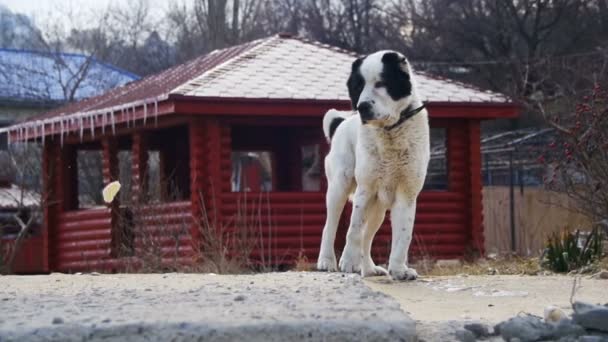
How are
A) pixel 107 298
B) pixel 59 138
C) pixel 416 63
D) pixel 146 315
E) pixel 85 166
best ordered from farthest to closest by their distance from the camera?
1. pixel 416 63
2. pixel 85 166
3. pixel 59 138
4. pixel 107 298
5. pixel 146 315

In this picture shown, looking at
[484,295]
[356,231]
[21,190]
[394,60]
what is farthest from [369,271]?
[21,190]

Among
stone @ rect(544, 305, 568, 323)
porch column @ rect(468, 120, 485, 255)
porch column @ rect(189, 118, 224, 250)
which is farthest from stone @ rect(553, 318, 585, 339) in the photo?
porch column @ rect(468, 120, 485, 255)

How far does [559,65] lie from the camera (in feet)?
104

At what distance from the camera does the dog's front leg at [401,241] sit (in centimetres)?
941

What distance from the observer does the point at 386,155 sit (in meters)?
9.58

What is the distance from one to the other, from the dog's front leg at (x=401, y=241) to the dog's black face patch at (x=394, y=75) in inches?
32.5

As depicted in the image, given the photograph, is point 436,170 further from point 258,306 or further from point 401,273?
point 258,306

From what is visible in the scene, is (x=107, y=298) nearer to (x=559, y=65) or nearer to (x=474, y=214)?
(x=474, y=214)

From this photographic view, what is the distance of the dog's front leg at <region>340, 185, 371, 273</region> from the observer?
9.70m

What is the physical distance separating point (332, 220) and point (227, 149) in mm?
9548

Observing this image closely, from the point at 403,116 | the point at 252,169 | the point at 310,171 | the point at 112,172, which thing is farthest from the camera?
the point at 310,171

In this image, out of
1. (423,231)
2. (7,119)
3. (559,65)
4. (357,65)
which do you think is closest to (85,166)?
(7,119)

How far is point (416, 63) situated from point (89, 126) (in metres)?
18.6

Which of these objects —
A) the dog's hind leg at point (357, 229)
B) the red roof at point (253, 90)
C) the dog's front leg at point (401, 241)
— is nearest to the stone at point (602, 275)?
the dog's front leg at point (401, 241)
